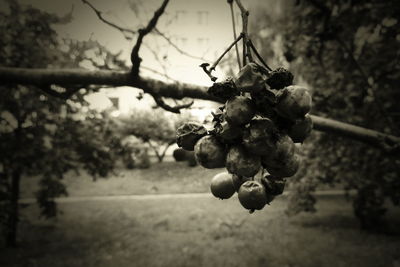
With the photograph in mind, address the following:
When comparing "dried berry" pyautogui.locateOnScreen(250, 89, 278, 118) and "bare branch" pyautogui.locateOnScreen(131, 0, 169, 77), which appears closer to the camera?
"dried berry" pyautogui.locateOnScreen(250, 89, 278, 118)

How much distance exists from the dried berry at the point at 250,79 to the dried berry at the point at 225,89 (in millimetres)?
31

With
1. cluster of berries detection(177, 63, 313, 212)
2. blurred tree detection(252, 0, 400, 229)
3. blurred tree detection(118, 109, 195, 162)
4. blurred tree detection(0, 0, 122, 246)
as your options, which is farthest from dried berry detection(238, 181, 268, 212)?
blurred tree detection(118, 109, 195, 162)

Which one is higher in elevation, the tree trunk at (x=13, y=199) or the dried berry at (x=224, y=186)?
the dried berry at (x=224, y=186)

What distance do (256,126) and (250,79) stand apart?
15cm

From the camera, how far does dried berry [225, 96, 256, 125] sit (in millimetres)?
1055

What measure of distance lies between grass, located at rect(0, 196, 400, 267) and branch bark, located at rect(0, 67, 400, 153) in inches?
175

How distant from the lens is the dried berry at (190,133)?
1270 millimetres

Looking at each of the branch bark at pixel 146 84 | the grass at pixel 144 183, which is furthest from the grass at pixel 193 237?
the branch bark at pixel 146 84

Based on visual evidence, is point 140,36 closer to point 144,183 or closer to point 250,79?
point 250,79

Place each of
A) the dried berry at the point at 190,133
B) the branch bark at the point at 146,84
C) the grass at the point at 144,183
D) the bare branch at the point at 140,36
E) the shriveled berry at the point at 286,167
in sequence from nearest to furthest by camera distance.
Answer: the shriveled berry at the point at 286,167 < the dried berry at the point at 190,133 < the bare branch at the point at 140,36 < the branch bark at the point at 146,84 < the grass at the point at 144,183

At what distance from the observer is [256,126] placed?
1.06 metres

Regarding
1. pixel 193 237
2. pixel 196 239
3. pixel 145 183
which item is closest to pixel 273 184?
pixel 196 239

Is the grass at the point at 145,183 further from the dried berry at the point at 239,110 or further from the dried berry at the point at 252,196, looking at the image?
the dried berry at the point at 239,110

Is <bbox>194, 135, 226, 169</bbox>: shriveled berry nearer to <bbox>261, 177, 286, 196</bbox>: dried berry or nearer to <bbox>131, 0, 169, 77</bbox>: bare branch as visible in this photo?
<bbox>261, 177, 286, 196</bbox>: dried berry
